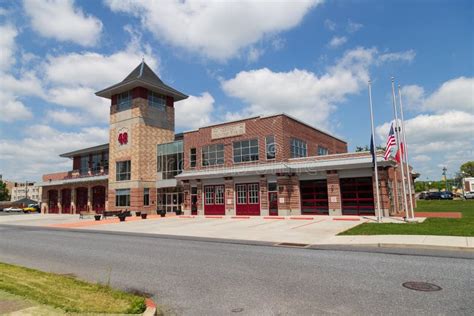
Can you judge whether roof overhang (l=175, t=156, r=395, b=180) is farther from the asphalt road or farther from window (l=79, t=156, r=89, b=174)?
window (l=79, t=156, r=89, b=174)

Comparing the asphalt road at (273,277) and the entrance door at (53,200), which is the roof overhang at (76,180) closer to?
the entrance door at (53,200)

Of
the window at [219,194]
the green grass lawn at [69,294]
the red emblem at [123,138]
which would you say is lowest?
the green grass lawn at [69,294]

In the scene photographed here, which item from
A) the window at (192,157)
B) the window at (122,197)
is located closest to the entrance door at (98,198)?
the window at (122,197)

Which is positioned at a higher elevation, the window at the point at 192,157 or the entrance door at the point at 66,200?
the window at the point at 192,157

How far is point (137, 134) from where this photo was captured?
41031 millimetres

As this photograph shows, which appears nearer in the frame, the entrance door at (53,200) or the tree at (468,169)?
the entrance door at (53,200)

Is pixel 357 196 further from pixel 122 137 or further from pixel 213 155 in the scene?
pixel 122 137

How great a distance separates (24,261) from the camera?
1143cm

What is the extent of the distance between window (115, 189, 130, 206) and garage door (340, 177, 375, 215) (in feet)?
86.4

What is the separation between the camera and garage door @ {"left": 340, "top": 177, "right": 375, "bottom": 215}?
27.1m

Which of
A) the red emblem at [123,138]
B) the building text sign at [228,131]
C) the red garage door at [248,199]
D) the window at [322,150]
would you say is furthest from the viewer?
the red emblem at [123,138]

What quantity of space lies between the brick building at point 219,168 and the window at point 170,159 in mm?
124

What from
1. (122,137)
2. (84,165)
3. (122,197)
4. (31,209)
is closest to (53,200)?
(84,165)

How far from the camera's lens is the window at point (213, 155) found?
35031 millimetres
